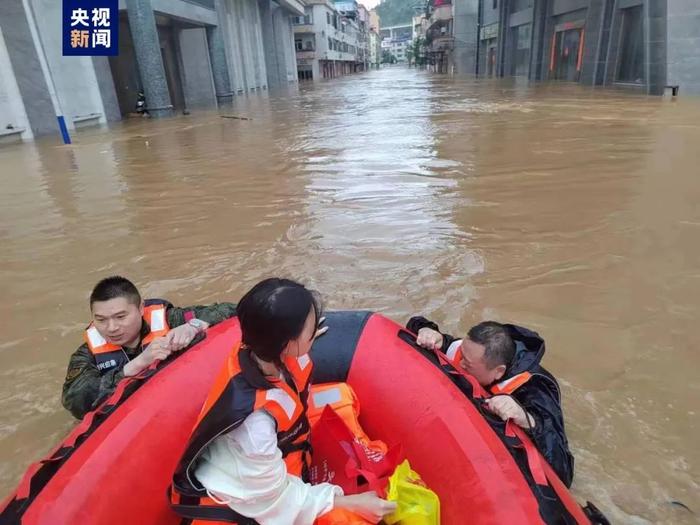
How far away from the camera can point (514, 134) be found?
342 inches

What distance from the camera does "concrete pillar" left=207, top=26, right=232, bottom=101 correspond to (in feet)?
62.7

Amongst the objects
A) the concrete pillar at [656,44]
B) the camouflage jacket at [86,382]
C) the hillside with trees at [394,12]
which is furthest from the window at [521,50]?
the hillside with trees at [394,12]

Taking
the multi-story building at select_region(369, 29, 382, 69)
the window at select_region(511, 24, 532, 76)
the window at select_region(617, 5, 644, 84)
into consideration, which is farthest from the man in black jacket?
the multi-story building at select_region(369, 29, 382, 69)

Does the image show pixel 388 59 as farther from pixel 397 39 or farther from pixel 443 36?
pixel 443 36

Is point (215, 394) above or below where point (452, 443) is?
above

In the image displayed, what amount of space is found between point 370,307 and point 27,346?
6.66 feet

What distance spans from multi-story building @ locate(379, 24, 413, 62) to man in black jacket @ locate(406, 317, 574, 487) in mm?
133200

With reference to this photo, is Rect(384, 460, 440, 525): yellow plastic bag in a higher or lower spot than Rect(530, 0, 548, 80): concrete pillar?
lower

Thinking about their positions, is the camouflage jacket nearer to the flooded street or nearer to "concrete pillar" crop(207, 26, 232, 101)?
the flooded street

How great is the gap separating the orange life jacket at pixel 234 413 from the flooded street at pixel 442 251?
3.86 ft

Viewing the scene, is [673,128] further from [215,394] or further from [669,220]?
[215,394]

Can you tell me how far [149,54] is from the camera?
14.3 m

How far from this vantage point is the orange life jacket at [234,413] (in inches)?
46.8

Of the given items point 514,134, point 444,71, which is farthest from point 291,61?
point 514,134
